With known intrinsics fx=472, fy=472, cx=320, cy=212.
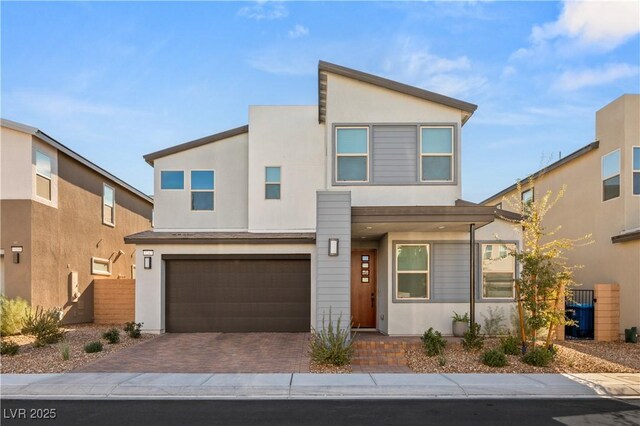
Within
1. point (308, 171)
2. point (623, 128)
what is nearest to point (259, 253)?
point (308, 171)

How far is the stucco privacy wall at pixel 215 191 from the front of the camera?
1577 cm

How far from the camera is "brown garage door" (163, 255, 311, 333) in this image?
14898mm

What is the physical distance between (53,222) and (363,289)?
10.8 metres

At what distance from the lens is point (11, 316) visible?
13586mm

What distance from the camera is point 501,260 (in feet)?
45.3

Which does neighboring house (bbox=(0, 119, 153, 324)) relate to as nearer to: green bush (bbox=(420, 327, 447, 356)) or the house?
the house

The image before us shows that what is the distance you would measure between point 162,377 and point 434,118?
1002 cm

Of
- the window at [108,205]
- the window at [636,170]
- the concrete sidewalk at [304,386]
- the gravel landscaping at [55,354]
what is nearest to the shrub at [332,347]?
the concrete sidewalk at [304,386]

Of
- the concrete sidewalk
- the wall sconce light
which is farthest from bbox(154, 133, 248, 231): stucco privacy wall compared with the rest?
the concrete sidewalk

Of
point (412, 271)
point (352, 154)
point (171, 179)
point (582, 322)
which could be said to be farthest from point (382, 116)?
point (582, 322)

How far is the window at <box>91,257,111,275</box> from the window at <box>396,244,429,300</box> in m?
12.6

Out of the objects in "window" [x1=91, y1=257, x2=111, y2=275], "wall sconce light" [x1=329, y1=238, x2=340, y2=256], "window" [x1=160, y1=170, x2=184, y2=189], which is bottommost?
"window" [x1=91, y1=257, x2=111, y2=275]

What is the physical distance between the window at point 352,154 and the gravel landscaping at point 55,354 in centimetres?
761
